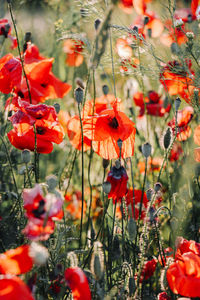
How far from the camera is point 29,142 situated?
77 centimetres

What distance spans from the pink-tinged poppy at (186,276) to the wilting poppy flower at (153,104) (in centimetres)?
82

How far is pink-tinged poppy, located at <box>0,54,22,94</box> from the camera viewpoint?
2.80ft

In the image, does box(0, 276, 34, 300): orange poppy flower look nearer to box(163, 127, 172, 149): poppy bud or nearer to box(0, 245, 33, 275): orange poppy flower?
box(0, 245, 33, 275): orange poppy flower

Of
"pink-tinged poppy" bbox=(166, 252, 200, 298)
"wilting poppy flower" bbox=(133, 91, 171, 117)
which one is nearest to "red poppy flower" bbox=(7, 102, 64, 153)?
"pink-tinged poppy" bbox=(166, 252, 200, 298)

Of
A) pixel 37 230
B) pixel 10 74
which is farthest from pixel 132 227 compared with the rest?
pixel 10 74

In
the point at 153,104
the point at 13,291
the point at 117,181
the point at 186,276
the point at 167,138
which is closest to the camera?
the point at 13,291

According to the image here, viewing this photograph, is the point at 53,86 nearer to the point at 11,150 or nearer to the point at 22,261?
the point at 11,150

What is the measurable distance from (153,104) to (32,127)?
0.71 meters

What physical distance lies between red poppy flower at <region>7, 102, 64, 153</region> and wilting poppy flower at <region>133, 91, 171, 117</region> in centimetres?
63

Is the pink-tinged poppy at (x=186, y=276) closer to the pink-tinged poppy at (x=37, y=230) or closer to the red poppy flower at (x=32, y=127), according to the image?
the pink-tinged poppy at (x=37, y=230)

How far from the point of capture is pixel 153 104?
1370 mm

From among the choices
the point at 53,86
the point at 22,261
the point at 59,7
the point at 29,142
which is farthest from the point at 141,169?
the point at 22,261

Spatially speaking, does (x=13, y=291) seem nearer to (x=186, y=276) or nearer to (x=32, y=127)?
(x=186, y=276)

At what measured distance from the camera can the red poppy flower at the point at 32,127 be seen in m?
0.71
